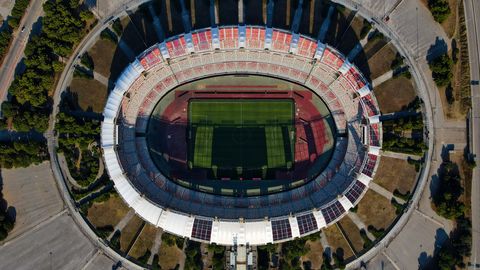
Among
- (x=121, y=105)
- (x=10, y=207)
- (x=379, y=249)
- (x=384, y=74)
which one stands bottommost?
(x=379, y=249)

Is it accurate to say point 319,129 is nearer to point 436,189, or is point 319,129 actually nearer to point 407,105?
point 407,105

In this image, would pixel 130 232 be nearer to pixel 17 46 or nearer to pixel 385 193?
pixel 17 46

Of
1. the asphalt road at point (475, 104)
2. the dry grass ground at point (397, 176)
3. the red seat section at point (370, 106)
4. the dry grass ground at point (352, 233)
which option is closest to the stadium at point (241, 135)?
the red seat section at point (370, 106)

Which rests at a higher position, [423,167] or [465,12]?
[465,12]

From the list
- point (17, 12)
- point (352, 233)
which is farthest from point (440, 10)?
point (17, 12)

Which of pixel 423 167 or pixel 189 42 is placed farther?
pixel 423 167

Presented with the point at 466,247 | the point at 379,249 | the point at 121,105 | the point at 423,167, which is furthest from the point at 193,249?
the point at 466,247

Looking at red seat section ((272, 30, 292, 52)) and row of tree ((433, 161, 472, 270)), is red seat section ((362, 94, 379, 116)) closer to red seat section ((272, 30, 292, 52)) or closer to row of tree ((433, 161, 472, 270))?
red seat section ((272, 30, 292, 52))
